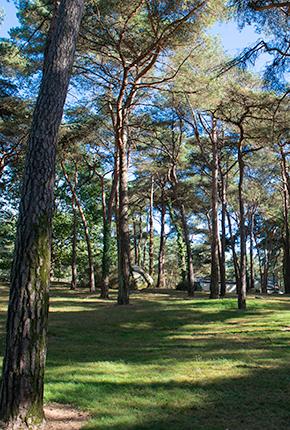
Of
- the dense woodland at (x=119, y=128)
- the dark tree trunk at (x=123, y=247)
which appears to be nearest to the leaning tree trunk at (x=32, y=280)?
the dense woodland at (x=119, y=128)

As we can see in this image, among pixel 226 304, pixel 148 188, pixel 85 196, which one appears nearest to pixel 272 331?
pixel 226 304

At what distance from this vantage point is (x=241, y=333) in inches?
308

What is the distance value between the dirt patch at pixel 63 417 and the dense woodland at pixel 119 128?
0.73 ft

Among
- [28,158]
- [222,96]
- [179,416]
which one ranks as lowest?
[179,416]

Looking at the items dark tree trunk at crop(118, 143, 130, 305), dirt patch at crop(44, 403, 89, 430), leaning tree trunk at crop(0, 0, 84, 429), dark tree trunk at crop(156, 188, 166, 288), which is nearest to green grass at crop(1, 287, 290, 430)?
dirt patch at crop(44, 403, 89, 430)

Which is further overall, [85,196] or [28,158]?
[85,196]

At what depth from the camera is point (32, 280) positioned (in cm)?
318

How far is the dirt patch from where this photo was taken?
319 centimetres

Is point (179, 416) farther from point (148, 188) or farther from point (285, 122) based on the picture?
point (148, 188)

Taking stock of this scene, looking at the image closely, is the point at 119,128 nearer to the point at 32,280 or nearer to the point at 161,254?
the point at 32,280

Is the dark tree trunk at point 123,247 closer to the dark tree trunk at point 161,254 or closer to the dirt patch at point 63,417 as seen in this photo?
the dirt patch at point 63,417

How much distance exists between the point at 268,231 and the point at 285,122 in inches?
681

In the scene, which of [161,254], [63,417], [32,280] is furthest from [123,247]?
[161,254]

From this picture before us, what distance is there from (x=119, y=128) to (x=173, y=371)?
8.74 meters
